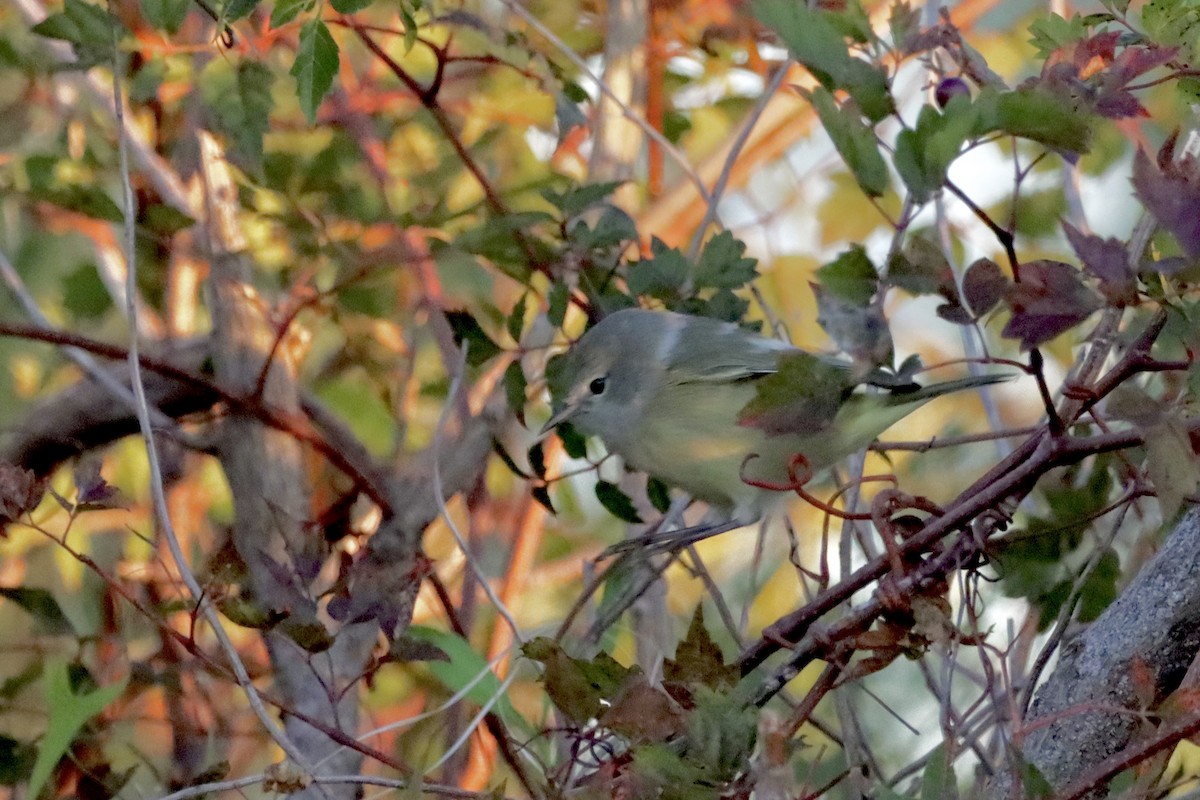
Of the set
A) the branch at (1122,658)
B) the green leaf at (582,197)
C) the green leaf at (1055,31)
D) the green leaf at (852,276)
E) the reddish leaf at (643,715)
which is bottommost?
the branch at (1122,658)

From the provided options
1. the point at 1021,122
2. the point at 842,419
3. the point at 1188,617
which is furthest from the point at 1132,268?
the point at 842,419

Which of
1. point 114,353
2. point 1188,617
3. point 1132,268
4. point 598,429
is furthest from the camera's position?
point 598,429

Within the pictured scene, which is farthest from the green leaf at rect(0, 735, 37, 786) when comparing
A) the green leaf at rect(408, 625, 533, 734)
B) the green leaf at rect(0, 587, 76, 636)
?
the green leaf at rect(408, 625, 533, 734)

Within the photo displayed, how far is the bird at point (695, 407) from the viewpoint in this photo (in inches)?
53.0

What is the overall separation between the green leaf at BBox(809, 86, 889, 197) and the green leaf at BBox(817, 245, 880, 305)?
44 millimetres

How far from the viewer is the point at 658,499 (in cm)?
133

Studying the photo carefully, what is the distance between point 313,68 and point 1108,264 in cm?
60

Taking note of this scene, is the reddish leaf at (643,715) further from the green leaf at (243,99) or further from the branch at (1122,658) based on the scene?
the green leaf at (243,99)

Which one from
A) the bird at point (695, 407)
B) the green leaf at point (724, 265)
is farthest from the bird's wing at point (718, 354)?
the green leaf at point (724, 265)

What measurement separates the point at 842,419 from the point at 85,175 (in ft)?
2.96

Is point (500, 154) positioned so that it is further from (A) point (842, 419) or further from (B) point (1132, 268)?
(B) point (1132, 268)

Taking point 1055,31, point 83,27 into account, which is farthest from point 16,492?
point 1055,31

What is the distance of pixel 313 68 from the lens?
934 millimetres

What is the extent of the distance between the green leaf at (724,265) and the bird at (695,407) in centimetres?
10
